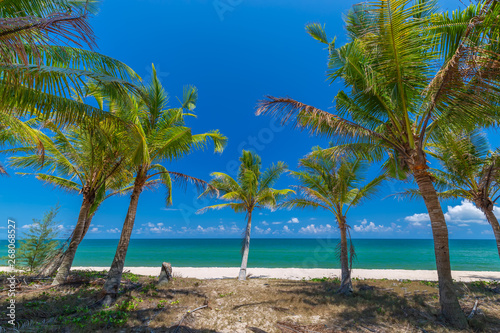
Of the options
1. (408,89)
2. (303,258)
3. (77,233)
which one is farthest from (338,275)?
(303,258)

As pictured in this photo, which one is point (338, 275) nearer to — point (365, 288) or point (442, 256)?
point (365, 288)

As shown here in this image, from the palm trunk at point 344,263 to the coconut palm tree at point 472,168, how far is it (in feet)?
11.8

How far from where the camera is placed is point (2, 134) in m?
7.40

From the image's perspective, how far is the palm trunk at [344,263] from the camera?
8.51 meters

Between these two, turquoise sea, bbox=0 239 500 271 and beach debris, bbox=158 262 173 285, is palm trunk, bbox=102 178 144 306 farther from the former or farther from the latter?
turquoise sea, bbox=0 239 500 271

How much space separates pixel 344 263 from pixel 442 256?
377cm

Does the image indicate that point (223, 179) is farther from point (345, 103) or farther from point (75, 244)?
point (345, 103)

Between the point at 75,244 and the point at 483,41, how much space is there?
12.5 metres

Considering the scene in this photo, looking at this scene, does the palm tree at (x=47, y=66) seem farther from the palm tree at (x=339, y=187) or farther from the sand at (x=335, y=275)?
the sand at (x=335, y=275)

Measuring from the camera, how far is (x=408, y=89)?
18.0ft

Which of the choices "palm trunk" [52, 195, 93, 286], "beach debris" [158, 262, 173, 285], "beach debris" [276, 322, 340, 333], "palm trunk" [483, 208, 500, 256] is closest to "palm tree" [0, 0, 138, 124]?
"palm trunk" [52, 195, 93, 286]

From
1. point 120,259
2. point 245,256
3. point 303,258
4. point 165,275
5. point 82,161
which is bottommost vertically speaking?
point 303,258

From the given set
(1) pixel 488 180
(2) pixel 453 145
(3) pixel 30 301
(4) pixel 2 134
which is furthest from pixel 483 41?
(4) pixel 2 134

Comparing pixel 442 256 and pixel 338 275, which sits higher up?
pixel 442 256
